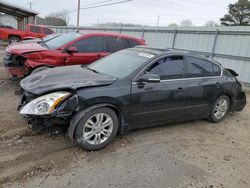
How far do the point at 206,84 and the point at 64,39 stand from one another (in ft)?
13.8

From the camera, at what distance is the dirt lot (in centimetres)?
274

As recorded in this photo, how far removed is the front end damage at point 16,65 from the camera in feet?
18.9

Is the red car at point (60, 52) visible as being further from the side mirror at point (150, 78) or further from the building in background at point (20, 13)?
the building in background at point (20, 13)

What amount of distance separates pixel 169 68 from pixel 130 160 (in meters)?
1.85

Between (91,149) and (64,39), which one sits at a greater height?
(64,39)

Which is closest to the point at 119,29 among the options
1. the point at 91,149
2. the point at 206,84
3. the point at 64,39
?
the point at 64,39

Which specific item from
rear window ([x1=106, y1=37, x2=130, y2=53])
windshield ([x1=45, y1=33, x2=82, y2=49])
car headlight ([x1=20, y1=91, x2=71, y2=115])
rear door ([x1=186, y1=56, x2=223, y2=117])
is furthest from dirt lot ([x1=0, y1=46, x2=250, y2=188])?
rear window ([x1=106, y1=37, x2=130, y2=53])

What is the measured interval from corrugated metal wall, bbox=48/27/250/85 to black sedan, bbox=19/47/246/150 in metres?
5.07

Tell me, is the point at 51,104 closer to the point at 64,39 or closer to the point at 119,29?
the point at 64,39

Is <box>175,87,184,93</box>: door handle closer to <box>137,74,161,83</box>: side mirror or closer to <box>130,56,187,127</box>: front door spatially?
<box>130,56,187,127</box>: front door

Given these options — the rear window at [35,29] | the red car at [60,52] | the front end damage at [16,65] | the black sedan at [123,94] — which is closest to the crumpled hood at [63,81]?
the black sedan at [123,94]

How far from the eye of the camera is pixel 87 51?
6.23 m

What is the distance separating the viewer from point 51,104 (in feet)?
9.80

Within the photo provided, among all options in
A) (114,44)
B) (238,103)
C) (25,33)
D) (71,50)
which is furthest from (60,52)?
(25,33)
